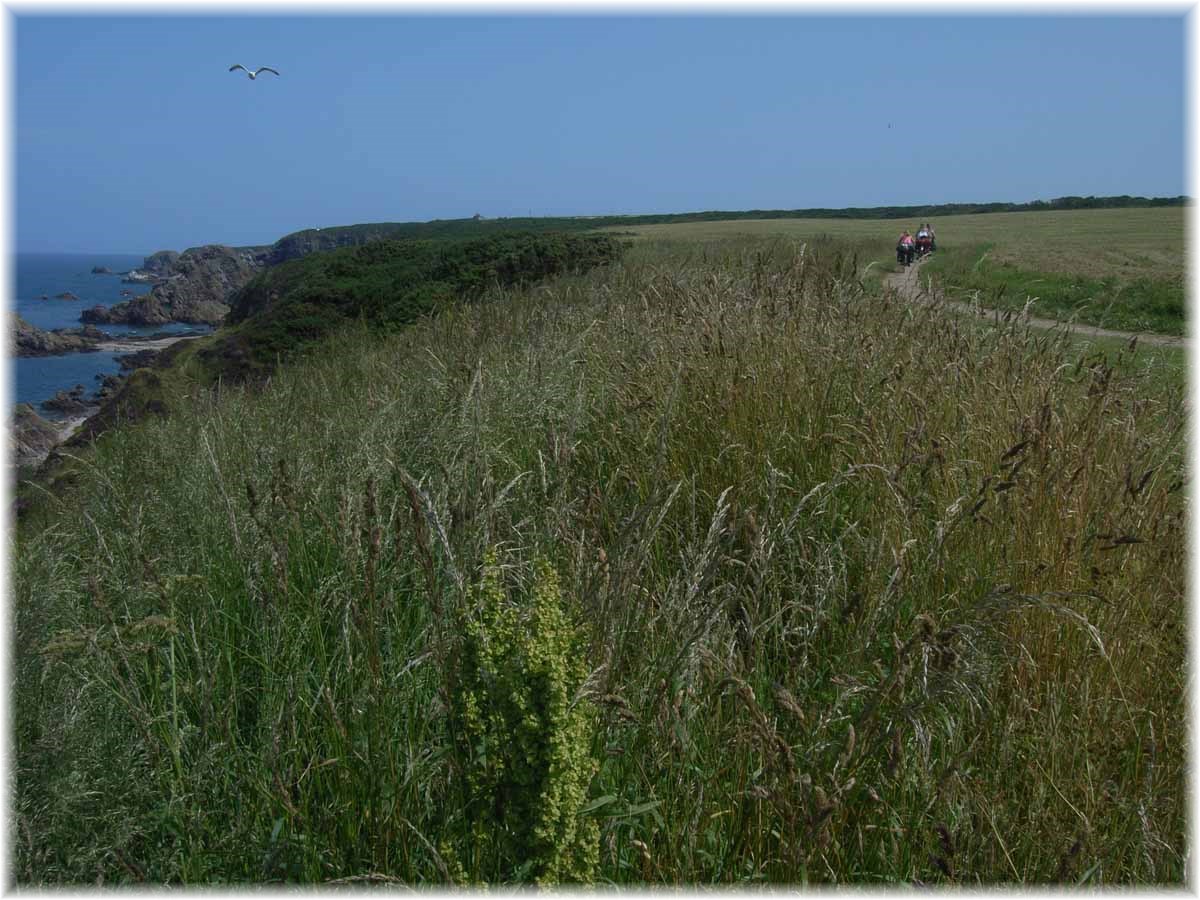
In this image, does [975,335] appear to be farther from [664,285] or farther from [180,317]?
[180,317]

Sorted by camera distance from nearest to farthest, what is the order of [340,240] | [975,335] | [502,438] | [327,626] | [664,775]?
[664,775], [327,626], [502,438], [975,335], [340,240]

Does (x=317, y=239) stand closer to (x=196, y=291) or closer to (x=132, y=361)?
(x=196, y=291)

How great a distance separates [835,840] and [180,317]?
73.9m

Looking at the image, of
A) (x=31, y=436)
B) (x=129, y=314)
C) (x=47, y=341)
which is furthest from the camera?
(x=129, y=314)

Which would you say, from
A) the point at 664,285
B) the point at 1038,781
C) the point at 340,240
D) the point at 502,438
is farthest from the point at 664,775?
the point at 340,240

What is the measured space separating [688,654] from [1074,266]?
24118mm

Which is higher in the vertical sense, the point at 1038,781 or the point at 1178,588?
Result: the point at 1178,588

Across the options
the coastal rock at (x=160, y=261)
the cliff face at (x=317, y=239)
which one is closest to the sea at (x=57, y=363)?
the cliff face at (x=317, y=239)

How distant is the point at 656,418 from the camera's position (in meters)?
4.06

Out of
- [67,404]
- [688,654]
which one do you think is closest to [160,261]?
[67,404]

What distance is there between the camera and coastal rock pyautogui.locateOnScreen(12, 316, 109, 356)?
41.3m

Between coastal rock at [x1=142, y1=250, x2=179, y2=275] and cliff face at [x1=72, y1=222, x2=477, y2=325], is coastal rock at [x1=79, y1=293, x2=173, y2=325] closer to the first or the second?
cliff face at [x1=72, y1=222, x2=477, y2=325]

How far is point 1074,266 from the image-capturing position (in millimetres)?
22844

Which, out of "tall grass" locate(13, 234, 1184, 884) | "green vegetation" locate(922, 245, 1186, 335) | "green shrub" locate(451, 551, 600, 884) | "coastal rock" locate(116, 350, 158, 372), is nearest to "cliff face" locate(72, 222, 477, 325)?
"coastal rock" locate(116, 350, 158, 372)
